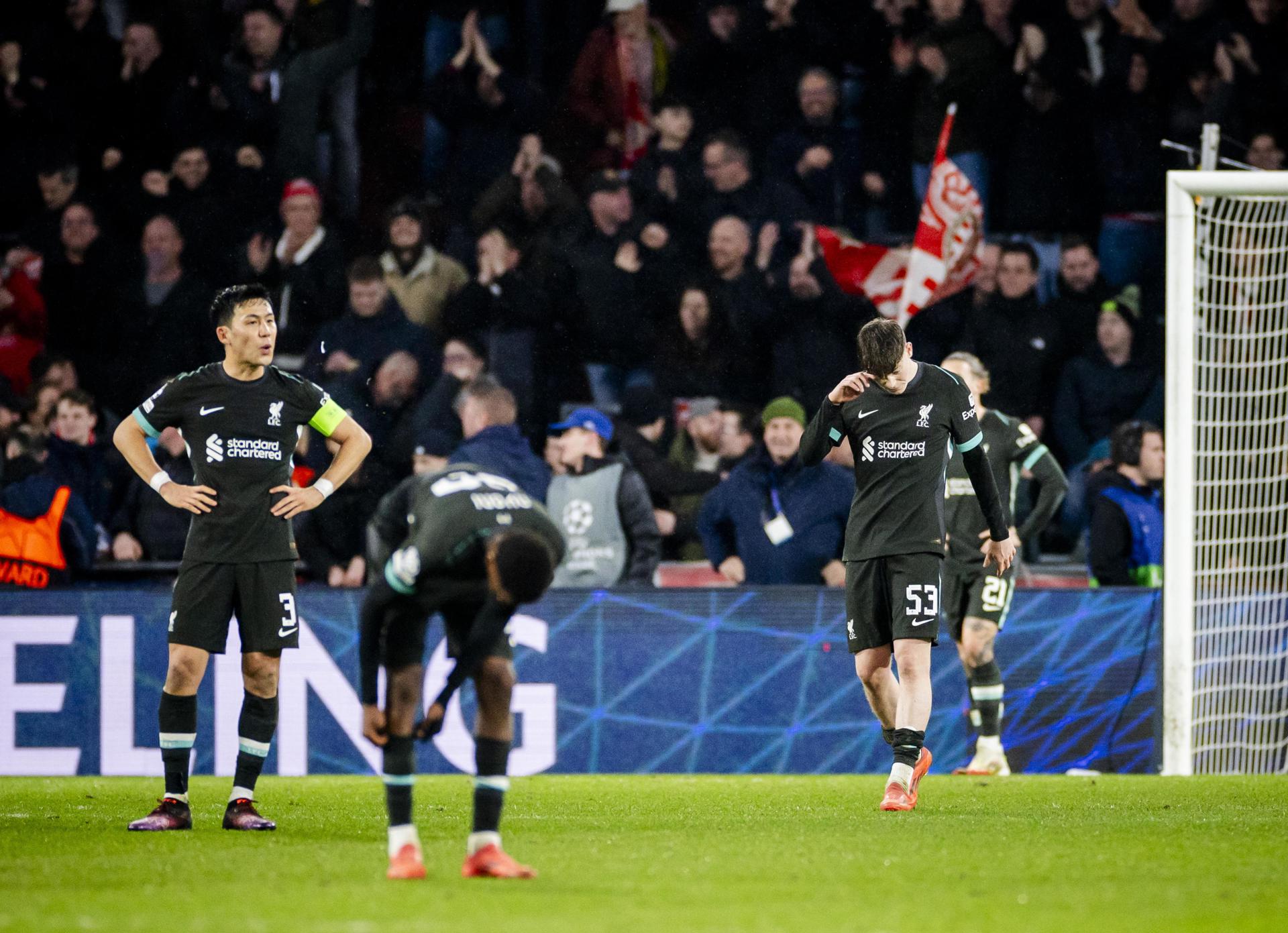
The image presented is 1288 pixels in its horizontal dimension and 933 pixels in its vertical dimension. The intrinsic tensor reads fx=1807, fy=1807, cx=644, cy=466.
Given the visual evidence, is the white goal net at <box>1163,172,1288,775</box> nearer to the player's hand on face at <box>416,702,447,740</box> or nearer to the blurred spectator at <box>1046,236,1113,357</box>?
the blurred spectator at <box>1046,236,1113,357</box>

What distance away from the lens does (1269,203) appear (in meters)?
12.7

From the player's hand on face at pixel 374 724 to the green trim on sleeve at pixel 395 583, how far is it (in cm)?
37

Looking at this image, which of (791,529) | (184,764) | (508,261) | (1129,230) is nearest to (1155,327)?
(1129,230)

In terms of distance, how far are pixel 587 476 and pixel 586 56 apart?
4.94 metres

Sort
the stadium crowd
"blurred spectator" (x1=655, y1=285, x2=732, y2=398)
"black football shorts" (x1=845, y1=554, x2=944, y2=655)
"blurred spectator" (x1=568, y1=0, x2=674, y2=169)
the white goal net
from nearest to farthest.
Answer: "black football shorts" (x1=845, y1=554, x2=944, y2=655) → the white goal net → the stadium crowd → "blurred spectator" (x1=655, y1=285, x2=732, y2=398) → "blurred spectator" (x1=568, y1=0, x2=674, y2=169)

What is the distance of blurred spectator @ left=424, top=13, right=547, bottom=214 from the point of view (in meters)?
15.4

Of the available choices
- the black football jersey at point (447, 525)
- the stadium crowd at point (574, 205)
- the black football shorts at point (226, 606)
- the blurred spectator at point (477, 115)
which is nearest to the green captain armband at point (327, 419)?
the black football shorts at point (226, 606)

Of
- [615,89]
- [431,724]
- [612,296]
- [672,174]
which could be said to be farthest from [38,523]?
[431,724]

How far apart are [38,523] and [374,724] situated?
756 cm

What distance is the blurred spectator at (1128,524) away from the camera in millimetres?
12320

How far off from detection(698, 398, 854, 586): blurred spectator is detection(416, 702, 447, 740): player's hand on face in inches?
270

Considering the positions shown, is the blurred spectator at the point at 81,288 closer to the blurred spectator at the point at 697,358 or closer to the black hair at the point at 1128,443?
the blurred spectator at the point at 697,358

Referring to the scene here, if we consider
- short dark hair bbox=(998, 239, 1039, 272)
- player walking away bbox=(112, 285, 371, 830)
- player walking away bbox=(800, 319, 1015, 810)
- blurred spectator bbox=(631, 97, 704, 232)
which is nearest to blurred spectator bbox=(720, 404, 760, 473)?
blurred spectator bbox=(631, 97, 704, 232)

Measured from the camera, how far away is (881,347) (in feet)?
26.2
